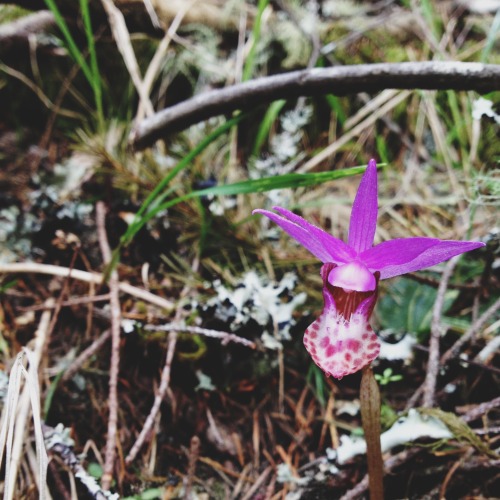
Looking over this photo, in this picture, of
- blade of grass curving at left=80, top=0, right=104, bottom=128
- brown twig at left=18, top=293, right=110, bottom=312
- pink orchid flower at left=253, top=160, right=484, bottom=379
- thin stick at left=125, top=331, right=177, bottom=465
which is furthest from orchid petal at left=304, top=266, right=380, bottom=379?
blade of grass curving at left=80, top=0, right=104, bottom=128

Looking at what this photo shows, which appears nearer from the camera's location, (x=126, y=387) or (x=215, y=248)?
(x=126, y=387)

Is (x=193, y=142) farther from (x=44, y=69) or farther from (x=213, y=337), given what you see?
(x=213, y=337)

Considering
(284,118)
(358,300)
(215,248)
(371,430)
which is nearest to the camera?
(358,300)

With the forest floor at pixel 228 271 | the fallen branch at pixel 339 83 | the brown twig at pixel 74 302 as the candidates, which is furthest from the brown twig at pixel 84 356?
the fallen branch at pixel 339 83

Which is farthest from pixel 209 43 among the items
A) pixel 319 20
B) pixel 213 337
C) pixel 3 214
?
pixel 213 337

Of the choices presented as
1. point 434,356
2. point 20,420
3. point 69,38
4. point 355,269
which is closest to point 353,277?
point 355,269

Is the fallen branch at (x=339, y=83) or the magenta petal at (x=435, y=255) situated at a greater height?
the fallen branch at (x=339, y=83)

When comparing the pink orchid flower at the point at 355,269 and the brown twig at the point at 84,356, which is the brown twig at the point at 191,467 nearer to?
the brown twig at the point at 84,356

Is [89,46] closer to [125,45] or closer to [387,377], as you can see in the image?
[125,45]
